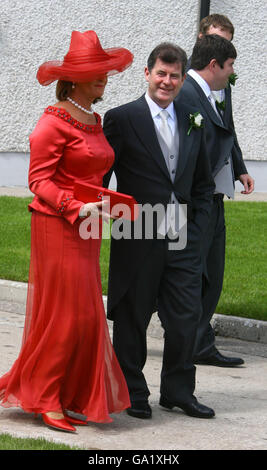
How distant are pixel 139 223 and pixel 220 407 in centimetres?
115

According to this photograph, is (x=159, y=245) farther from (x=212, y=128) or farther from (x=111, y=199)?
(x=212, y=128)

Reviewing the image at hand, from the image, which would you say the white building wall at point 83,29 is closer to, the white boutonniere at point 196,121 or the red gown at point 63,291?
the white boutonniere at point 196,121

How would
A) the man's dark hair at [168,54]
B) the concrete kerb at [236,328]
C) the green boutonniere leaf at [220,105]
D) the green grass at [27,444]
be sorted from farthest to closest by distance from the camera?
the concrete kerb at [236,328] < the green boutonniere leaf at [220,105] < the man's dark hair at [168,54] < the green grass at [27,444]

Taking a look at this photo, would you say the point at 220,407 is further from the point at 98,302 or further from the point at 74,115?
the point at 74,115

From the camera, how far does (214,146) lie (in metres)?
6.48

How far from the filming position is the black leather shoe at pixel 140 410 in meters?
5.30

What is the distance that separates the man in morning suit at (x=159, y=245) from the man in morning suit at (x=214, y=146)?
0.62 metres

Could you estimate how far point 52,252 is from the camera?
16.3ft

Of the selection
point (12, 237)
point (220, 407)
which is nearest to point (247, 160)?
point (12, 237)

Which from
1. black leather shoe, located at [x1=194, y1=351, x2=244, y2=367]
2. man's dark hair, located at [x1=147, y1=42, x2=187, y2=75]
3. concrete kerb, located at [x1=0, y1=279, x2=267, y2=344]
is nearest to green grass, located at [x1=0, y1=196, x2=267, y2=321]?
concrete kerb, located at [x1=0, y1=279, x2=267, y2=344]

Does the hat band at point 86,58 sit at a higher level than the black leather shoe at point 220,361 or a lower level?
higher

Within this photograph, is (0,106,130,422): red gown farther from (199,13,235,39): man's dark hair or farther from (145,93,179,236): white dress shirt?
(199,13,235,39): man's dark hair

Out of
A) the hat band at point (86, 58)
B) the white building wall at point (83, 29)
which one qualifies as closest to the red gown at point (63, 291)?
the hat band at point (86, 58)

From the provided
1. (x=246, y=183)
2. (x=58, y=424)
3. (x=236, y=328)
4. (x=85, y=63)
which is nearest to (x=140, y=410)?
(x=58, y=424)
